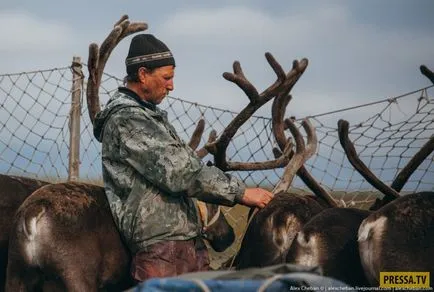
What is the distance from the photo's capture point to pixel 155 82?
5.84m

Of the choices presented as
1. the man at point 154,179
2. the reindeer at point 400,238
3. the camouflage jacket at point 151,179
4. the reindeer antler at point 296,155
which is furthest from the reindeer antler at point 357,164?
the camouflage jacket at point 151,179

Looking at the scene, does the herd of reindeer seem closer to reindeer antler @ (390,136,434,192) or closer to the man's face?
the man's face

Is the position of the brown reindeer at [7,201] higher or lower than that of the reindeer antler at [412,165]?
lower

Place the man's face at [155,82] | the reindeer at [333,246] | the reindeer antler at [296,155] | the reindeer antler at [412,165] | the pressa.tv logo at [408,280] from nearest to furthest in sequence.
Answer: the pressa.tv logo at [408,280], the man's face at [155,82], the reindeer at [333,246], the reindeer antler at [296,155], the reindeer antler at [412,165]

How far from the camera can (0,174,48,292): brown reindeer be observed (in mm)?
6672

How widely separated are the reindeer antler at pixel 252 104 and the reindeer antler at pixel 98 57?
0.82 metres

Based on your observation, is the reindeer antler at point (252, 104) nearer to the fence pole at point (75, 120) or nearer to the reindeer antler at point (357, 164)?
the reindeer antler at point (357, 164)

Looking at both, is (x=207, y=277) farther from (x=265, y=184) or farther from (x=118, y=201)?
(x=265, y=184)

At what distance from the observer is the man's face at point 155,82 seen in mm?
5840

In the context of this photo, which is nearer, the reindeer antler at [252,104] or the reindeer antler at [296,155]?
the reindeer antler at [252,104]

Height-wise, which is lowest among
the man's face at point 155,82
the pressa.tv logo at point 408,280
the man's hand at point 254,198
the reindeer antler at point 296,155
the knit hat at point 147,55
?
the pressa.tv logo at point 408,280

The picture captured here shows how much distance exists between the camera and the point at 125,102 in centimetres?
578

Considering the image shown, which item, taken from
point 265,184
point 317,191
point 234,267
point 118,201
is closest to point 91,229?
point 118,201

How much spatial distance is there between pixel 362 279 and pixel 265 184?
112 inches
